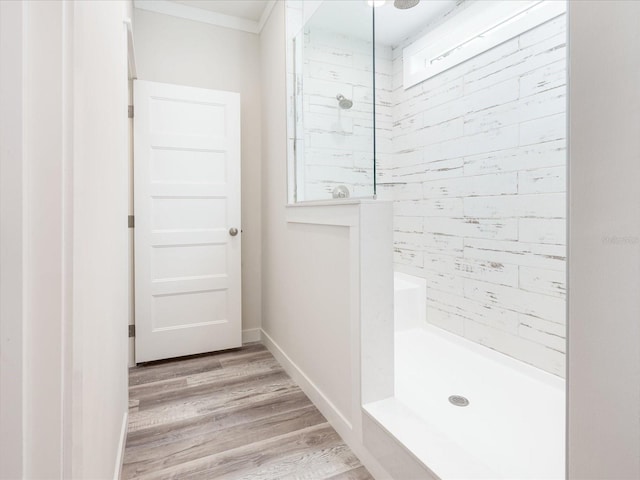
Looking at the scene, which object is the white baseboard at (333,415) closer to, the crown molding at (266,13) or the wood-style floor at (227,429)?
the wood-style floor at (227,429)

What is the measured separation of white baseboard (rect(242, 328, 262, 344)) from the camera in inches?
117

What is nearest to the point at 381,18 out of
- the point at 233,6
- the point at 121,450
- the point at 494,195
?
the point at 233,6

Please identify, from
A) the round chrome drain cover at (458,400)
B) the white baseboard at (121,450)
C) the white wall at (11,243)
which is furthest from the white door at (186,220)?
the white wall at (11,243)

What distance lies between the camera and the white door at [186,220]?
2.49m

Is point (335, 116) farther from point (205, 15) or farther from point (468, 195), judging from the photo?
point (205, 15)

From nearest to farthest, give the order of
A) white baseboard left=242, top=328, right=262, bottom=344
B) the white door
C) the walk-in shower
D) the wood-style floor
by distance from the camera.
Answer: the wood-style floor, the walk-in shower, the white door, white baseboard left=242, top=328, right=262, bottom=344

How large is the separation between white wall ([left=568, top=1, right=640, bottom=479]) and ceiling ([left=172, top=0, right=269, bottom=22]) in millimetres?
2709

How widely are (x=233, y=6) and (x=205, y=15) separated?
25 cm

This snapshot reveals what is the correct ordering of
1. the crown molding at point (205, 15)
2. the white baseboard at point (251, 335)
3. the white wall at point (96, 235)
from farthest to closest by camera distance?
the white baseboard at point (251, 335)
the crown molding at point (205, 15)
the white wall at point (96, 235)

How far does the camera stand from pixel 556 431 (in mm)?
1538

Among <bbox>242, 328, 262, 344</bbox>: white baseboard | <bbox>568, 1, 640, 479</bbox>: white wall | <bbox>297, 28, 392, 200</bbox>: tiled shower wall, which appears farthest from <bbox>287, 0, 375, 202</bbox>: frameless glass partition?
<bbox>242, 328, 262, 344</bbox>: white baseboard

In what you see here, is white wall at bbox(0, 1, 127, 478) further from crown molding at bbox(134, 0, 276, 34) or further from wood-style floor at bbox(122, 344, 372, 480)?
crown molding at bbox(134, 0, 276, 34)

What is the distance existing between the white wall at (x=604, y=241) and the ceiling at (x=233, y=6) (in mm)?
2709

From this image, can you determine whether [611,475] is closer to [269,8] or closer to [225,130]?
[225,130]
